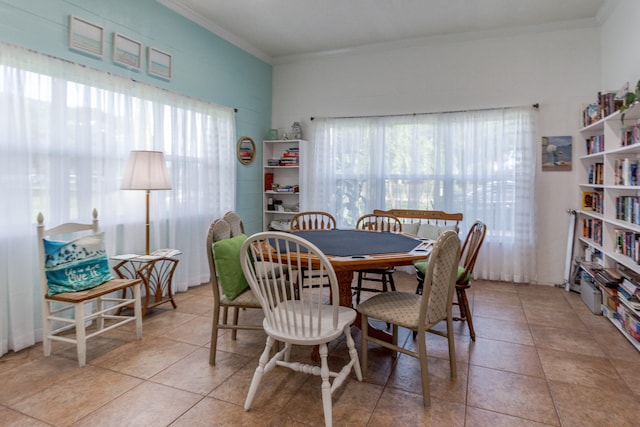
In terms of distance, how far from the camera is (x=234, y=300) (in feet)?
7.66

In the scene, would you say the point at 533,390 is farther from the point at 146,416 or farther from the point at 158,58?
the point at 158,58

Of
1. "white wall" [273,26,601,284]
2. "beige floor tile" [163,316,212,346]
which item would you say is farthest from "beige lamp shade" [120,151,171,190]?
"white wall" [273,26,601,284]

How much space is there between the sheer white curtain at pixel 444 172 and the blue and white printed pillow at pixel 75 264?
3088 mm

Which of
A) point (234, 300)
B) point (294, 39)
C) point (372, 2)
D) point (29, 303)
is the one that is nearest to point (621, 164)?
point (372, 2)

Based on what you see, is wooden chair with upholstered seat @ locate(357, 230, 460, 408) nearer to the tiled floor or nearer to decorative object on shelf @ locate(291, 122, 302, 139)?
the tiled floor

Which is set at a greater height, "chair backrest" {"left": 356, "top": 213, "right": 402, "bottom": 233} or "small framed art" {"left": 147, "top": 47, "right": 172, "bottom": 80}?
"small framed art" {"left": 147, "top": 47, "right": 172, "bottom": 80}

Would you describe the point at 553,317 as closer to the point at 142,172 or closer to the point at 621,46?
the point at 621,46

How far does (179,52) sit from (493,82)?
363 cm

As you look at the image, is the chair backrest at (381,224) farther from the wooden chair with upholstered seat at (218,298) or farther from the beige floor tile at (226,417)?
the beige floor tile at (226,417)

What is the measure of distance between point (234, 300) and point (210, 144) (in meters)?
2.51

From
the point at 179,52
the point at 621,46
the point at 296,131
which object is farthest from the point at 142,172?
the point at 621,46

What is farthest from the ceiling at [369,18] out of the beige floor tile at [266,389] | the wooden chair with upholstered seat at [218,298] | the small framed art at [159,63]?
the beige floor tile at [266,389]

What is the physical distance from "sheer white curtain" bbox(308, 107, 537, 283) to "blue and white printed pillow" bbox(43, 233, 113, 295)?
3088 mm

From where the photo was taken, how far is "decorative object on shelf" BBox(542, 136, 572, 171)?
420cm
